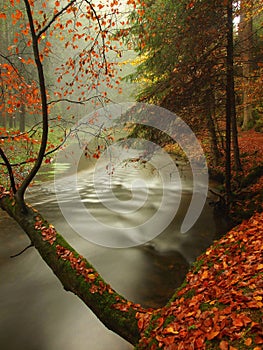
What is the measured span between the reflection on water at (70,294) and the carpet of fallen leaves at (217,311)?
60.7 inches

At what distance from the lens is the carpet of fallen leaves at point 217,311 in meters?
2.76

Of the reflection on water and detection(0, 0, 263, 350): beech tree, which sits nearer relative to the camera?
detection(0, 0, 263, 350): beech tree

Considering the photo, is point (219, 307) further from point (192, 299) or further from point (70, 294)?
point (70, 294)

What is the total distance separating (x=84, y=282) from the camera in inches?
163

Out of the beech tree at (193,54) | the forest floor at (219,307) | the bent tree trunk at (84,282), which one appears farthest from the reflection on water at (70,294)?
the beech tree at (193,54)

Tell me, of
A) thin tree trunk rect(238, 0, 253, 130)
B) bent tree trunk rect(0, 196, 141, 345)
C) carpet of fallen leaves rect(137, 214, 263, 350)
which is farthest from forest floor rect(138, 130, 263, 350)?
thin tree trunk rect(238, 0, 253, 130)

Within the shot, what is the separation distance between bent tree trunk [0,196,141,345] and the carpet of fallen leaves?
0.77 feet

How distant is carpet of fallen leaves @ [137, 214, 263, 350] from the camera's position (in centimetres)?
276

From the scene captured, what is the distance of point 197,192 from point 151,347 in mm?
10326

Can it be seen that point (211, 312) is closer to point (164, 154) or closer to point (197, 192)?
point (197, 192)

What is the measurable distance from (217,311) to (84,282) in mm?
2047

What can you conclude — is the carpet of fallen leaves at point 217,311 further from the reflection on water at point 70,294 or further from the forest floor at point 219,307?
the reflection on water at point 70,294

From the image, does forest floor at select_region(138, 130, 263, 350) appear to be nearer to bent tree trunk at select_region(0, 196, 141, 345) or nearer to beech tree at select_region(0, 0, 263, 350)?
beech tree at select_region(0, 0, 263, 350)

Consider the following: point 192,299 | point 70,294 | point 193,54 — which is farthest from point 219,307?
point 193,54
